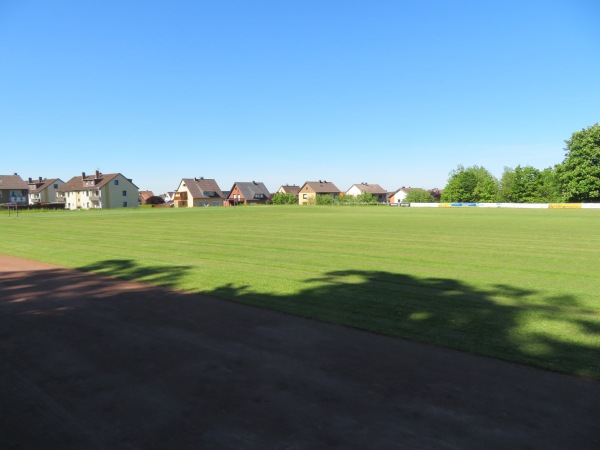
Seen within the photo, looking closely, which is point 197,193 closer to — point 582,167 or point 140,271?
point 582,167

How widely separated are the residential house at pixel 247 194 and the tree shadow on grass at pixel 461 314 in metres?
121

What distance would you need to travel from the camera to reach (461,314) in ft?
25.2

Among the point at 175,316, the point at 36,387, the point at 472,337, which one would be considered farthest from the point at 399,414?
the point at 175,316

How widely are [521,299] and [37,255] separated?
17299 mm

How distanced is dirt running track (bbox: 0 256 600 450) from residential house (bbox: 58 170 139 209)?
10625 centimetres

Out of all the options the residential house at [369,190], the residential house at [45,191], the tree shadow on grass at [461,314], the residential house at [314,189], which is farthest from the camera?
the residential house at [369,190]

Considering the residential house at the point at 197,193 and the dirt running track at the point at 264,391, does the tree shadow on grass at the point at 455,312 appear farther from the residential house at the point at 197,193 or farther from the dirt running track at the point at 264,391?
the residential house at the point at 197,193

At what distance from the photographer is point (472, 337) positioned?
6371 mm

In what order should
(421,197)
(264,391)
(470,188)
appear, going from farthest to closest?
(421,197) → (470,188) → (264,391)

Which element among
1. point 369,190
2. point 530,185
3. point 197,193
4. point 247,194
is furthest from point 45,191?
point 530,185

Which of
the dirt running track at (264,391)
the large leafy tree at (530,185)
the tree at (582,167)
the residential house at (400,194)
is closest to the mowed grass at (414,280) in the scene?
the dirt running track at (264,391)

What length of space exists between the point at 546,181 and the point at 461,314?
358 feet

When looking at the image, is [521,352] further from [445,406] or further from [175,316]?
[175,316]

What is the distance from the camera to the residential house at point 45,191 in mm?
122188
